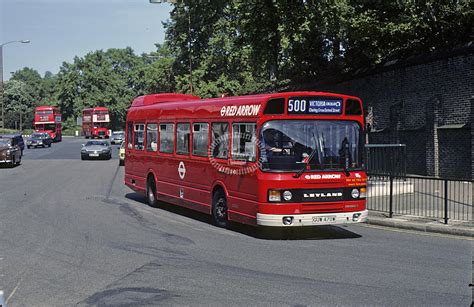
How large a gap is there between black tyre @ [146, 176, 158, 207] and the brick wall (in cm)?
1117

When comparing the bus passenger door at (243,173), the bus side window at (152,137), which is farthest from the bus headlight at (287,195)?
the bus side window at (152,137)

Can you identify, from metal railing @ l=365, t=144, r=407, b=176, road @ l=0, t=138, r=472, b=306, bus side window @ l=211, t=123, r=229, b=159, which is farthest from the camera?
metal railing @ l=365, t=144, r=407, b=176

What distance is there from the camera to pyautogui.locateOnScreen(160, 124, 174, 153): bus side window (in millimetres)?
15771

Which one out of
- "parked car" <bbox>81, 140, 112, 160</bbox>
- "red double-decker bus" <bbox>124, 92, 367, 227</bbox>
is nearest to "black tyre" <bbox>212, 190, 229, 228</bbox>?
"red double-decker bus" <bbox>124, 92, 367, 227</bbox>

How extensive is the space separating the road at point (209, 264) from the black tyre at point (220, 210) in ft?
0.63

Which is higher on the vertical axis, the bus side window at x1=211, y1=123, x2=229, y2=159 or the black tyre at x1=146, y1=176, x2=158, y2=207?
the bus side window at x1=211, y1=123, x2=229, y2=159

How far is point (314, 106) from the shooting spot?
1160 cm

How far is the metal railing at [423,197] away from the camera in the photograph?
13.3m

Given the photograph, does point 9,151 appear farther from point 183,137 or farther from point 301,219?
point 301,219

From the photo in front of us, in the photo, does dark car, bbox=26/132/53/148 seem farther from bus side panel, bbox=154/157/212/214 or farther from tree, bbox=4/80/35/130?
tree, bbox=4/80/35/130

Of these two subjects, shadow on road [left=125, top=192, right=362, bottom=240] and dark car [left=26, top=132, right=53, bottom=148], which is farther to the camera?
dark car [left=26, top=132, right=53, bottom=148]

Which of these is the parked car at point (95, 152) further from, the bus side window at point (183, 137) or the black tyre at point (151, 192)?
the bus side window at point (183, 137)

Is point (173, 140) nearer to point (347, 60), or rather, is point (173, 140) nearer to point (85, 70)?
point (347, 60)

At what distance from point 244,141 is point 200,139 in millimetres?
2312
